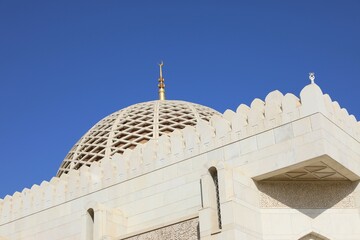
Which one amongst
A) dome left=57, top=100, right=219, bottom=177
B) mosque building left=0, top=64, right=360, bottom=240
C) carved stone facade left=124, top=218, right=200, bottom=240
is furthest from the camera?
dome left=57, top=100, right=219, bottom=177

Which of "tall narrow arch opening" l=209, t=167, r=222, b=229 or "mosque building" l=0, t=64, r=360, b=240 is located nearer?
"mosque building" l=0, t=64, r=360, b=240

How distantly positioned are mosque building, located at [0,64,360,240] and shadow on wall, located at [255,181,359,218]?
0.05ft

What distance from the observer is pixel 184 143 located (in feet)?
39.7

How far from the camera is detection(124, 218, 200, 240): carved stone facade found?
35.3 ft

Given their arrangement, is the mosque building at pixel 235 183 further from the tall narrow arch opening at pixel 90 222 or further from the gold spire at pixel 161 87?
the gold spire at pixel 161 87

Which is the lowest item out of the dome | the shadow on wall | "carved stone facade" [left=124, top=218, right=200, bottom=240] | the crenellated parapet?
"carved stone facade" [left=124, top=218, right=200, bottom=240]

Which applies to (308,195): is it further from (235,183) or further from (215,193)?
(215,193)

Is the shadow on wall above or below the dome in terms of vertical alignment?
below

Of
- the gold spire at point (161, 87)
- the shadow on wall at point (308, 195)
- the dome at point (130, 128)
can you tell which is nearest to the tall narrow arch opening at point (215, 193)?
the shadow on wall at point (308, 195)

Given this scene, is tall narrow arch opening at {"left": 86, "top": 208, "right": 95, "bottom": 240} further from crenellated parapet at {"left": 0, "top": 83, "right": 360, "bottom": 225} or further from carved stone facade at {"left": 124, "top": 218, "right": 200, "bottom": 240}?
carved stone facade at {"left": 124, "top": 218, "right": 200, "bottom": 240}

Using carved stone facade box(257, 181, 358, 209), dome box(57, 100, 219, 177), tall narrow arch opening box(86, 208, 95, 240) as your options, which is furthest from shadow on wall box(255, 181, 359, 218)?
dome box(57, 100, 219, 177)

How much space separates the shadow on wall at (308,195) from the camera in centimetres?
1089

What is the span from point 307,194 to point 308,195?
2 centimetres

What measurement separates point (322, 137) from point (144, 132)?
5.79 metres
